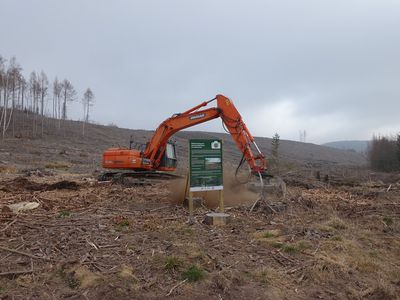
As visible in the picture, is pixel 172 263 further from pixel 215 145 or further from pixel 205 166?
pixel 215 145

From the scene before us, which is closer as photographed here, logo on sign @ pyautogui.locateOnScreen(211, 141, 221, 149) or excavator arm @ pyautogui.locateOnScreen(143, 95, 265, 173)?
logo on sign @ pyautogui.locateOnScreen(211, 141, 221, 149)

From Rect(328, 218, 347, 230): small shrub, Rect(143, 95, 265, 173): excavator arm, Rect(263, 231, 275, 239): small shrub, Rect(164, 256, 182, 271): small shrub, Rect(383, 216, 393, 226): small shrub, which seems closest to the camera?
Rect(164, 256, 182, 271): small shrub

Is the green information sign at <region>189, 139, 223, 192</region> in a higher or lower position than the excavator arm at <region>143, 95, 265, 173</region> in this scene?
lower

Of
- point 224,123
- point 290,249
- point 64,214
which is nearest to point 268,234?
point 290,249

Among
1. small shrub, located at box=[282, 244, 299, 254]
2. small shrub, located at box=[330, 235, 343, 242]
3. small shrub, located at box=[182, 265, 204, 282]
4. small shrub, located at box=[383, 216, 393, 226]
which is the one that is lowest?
small shrub, located at box=[182, 265, 204, 282]

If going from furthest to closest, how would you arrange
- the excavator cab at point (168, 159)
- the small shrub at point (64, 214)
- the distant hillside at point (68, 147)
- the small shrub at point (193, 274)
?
the distant hillside at point (68, 147), the excavator cab at point (168, 159), the small shrub at point (64, 214), the small shrub at point (193, 274)

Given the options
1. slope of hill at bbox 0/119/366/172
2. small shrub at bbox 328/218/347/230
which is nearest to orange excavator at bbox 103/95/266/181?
small shrub at bbox 328/218/347/230

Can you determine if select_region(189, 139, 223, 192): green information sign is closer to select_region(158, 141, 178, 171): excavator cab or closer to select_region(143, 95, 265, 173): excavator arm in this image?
select_region(143, 95, 265, 173): excavator arm

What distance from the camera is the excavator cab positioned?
63.9ft

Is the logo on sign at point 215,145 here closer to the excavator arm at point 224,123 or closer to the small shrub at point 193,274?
the excavator arm at point 224,123

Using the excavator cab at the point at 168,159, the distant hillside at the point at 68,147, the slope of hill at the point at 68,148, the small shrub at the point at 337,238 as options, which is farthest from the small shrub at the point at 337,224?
the slope of hill at the point at 68,148

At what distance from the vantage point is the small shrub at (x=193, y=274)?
19.0 feet

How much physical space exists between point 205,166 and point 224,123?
5006mm

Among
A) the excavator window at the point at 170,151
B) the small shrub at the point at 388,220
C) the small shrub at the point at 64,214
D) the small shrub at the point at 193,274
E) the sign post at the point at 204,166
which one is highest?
the excavator window at the point at 170,151
